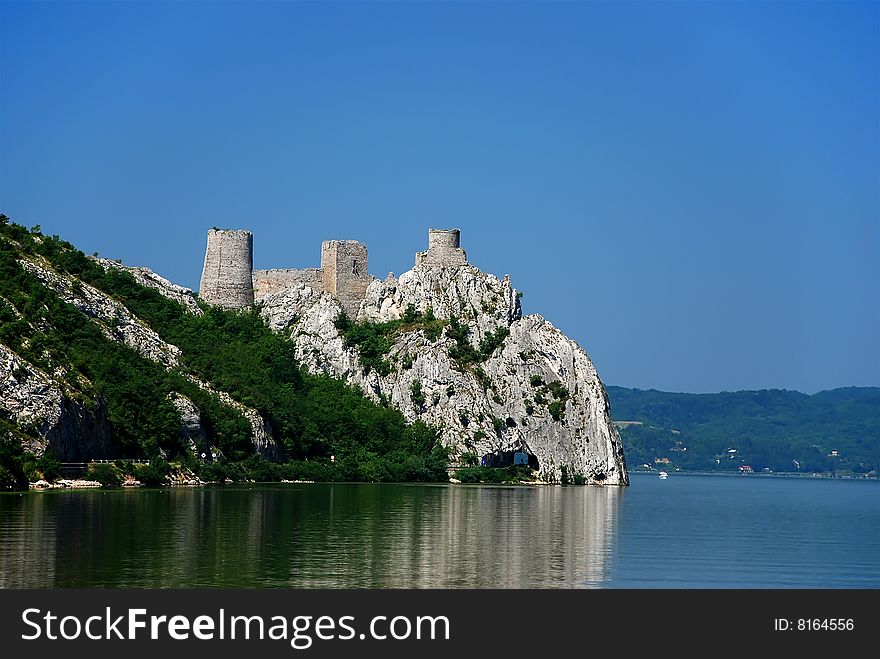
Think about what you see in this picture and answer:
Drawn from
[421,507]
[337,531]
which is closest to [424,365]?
[421,507]

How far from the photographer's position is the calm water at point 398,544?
36.6 meters

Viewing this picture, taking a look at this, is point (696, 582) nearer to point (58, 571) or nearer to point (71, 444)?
point (58, 571)

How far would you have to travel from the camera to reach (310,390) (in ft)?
356

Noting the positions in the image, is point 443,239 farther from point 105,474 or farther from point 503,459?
point 105,474

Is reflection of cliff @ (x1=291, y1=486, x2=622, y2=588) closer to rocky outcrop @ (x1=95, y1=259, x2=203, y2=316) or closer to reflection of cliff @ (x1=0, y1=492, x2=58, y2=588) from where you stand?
reflection of cliff @ (x1=0, y1=492, x2=58, y2=588)

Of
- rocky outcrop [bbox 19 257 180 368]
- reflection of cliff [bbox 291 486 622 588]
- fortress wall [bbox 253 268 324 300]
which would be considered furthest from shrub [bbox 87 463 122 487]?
fortress wall [bbox 253 268 324 300]

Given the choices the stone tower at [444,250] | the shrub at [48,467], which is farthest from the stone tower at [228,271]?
the shrub at [48,467]

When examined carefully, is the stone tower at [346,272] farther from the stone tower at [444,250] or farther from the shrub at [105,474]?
the shrub at [105,474]

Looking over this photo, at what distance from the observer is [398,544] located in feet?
152

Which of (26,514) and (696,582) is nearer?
(696,582)

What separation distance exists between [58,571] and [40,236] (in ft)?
216

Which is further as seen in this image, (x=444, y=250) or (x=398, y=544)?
(x=444, y=250)

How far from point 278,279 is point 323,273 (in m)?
3.58

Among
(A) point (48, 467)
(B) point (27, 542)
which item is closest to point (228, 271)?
(A) point (48, 467)
